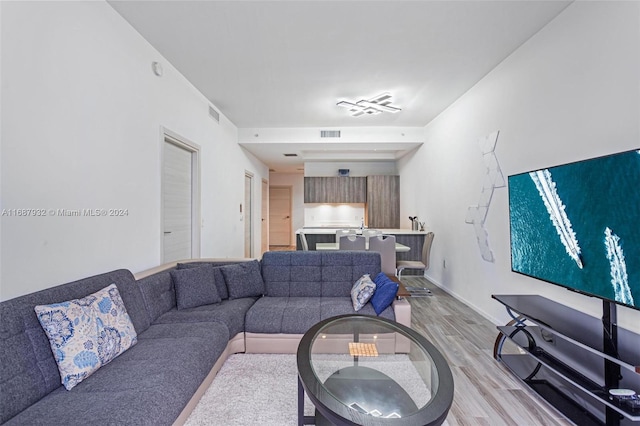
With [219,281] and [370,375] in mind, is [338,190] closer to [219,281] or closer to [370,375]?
[219,281]

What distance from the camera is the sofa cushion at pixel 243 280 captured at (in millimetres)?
2744

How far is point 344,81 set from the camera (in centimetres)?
348

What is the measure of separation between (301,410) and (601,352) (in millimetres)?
1675

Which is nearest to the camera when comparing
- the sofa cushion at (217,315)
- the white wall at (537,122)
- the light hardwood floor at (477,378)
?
the light hardwood floor at (477,378)

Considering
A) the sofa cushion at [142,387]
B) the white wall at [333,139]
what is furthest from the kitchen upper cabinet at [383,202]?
the sofa cushion at [142,387]

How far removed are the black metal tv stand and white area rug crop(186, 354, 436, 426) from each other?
961mm

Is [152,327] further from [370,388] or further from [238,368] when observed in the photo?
[370,388]

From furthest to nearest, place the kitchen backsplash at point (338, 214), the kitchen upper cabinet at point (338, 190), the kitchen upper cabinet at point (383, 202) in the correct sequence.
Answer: the kitchen backsplash at point (338, 214) → the kitchen upper cabinet at point (338, 190) → the kitchen upper cabinet at point (383, 202)

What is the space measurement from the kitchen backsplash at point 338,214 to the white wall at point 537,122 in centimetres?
297

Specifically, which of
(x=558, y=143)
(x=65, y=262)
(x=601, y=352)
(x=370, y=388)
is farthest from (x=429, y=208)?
(x=65, y=262)

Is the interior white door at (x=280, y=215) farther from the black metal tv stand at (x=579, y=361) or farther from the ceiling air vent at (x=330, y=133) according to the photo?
the black metal tv stand at (x=579, y=361)

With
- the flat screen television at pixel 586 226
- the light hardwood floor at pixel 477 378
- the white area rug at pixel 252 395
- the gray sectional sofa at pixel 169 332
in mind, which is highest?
the flat screen television at pixel 586 226

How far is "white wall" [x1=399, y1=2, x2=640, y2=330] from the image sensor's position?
1826 mm

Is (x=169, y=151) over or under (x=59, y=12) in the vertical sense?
under
